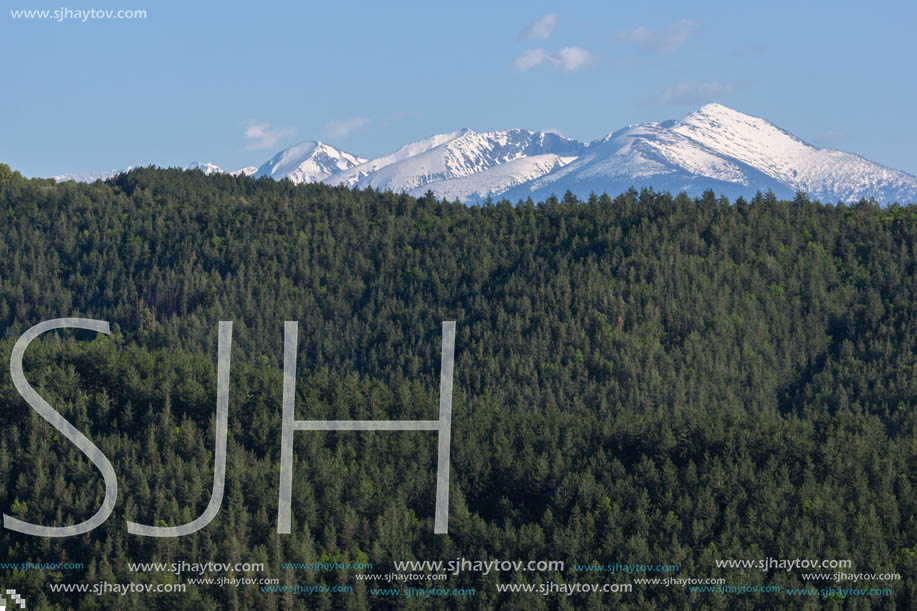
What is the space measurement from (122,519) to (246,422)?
30.7 metres

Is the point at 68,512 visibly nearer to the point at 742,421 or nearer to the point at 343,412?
the point at 343,412

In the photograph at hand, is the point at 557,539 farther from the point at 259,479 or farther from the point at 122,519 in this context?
the point at 122,519

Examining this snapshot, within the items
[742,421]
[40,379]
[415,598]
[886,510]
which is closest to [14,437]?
[40,379]

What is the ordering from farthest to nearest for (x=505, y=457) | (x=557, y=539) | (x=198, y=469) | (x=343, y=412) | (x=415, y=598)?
(x=343, y=412), (x=505, y=457), (x=198, y=469), (x=557, y=539), (x=415, y=598)

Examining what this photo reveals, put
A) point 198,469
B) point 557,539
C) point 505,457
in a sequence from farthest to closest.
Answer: point 505,457 → point 198,469 → point 557,539

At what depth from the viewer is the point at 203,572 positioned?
135 metres

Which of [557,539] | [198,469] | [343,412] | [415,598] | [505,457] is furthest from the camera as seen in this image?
[343,412]

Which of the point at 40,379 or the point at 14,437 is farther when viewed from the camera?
the point at 40,379

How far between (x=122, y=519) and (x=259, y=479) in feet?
57.4

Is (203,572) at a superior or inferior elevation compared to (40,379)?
inferior

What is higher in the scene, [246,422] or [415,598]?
[246,422]

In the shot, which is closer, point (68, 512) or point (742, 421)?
point (68, 512)

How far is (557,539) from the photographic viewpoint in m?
142

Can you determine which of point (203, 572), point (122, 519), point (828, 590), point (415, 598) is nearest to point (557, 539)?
point (415, 598)
